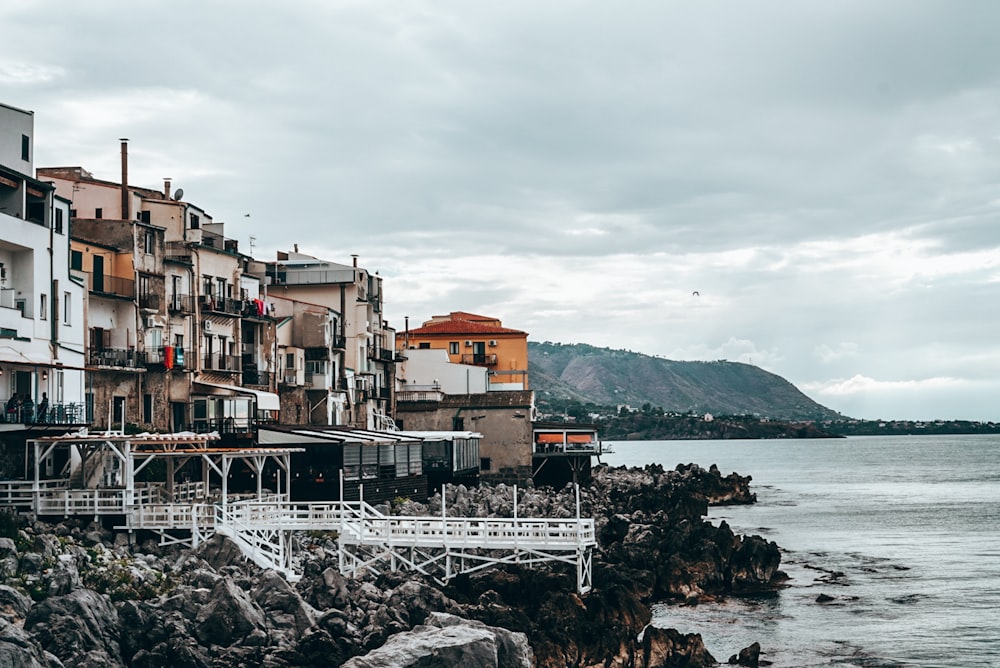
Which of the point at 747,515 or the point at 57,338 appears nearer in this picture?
the point at 57,338

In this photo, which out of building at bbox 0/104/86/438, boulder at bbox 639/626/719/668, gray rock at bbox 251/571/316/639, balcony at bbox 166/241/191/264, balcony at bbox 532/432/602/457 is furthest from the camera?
balcony at bbox 532/432/602/457

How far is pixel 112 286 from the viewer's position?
5653 cm

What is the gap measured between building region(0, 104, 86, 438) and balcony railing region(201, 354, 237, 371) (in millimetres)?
13134

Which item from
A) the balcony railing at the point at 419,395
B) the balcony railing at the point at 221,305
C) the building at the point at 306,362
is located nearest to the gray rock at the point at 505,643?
the balcony railing at the point at 221,305

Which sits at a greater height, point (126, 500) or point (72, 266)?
point (72, 266)

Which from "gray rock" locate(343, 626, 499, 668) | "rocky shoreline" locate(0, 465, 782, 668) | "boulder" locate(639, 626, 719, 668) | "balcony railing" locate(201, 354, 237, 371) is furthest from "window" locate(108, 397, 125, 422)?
"boulder" locate(639, 626, 719, 668)

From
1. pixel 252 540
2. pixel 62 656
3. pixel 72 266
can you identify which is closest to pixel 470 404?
pixel 72 266

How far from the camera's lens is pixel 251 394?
201 feet

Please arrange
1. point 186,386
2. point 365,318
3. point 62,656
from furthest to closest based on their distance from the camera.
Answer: point 365,318, point 186,386, point 62,656

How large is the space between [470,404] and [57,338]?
39.0m

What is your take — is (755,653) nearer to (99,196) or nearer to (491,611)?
(491,611)

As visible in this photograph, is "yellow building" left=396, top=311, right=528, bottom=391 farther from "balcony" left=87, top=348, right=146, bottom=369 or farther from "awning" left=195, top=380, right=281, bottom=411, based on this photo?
"balcony" left=87, top=348, right=146, bottom=369

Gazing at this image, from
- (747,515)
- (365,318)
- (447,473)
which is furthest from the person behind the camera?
(747,515)

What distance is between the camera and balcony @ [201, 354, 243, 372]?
6356 centimetres
